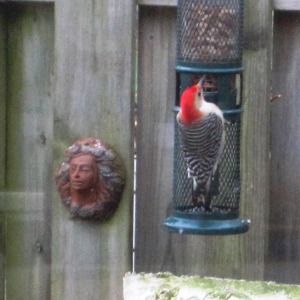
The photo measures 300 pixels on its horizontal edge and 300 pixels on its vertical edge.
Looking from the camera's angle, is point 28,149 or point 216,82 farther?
point 28,149

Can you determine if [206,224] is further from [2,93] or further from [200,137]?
[2,93]

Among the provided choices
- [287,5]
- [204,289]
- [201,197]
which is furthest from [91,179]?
[287,5]

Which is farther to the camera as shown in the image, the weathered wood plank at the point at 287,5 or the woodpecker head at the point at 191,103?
the weathered wood plank at the point at 287,5

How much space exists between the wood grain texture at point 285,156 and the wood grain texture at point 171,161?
2.5 inches

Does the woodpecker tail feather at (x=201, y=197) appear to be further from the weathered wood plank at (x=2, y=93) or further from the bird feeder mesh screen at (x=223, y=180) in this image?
the weathered wood plank at (x=2, y=93)

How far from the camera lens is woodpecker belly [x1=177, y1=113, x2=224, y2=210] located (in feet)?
13.9

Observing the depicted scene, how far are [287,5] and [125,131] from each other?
0.58 meters

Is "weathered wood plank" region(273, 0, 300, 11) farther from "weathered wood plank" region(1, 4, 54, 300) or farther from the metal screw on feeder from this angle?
"weathered wood plank" region(1, 4, 54, 300)

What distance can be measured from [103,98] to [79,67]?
11cm

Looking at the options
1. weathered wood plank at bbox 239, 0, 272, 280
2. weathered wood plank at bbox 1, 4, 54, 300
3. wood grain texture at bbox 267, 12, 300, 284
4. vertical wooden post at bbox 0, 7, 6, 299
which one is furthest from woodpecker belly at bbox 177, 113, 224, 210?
vertical wooden post at bbox 0, 7, 6, 299

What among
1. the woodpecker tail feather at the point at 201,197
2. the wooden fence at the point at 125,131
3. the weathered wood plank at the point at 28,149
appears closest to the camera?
the woodpecker tail feather at the point at 201,197

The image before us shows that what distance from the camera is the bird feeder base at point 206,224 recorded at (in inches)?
168

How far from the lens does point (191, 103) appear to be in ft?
13.7

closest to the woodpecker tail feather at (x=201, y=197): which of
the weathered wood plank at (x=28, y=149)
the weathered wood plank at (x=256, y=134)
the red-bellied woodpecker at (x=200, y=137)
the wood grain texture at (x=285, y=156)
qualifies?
the red-bellied woodpecker at (x=200, y=137)
